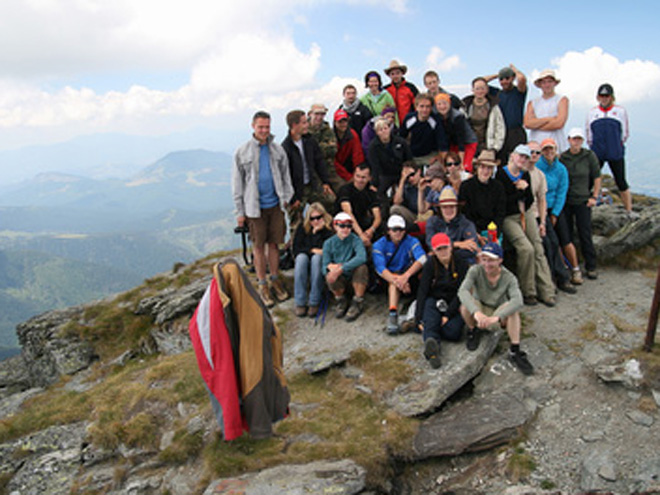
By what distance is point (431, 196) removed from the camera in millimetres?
11258

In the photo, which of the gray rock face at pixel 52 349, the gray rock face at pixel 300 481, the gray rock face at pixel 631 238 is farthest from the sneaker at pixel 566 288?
the gray rock face at pixel 52 349

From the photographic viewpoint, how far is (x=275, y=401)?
6.52 metres

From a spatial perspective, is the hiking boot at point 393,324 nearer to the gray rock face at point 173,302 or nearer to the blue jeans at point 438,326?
the blue jeans at point 438,326

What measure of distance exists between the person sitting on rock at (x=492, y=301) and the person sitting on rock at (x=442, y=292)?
43 cm

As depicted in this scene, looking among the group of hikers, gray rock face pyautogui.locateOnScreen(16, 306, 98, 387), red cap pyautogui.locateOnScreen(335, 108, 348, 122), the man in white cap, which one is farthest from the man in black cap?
gray rock face pyautogui.locateOnScreen(16, 306, 98, 387)

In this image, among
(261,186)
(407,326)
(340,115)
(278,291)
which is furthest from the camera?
(340,115)

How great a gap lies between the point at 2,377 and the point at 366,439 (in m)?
18.0

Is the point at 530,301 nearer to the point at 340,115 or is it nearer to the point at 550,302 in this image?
the point at 550,302

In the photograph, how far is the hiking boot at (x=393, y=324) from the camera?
9906mm

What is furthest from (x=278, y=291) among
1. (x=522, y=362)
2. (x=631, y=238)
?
(x=631, y=238)

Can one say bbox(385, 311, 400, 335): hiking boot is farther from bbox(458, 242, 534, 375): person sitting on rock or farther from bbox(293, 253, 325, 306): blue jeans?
bbox(293, 253, 325, 306): blue jeans

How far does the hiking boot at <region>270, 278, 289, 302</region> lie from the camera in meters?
12.6

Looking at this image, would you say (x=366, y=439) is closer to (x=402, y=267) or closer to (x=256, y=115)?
(x=402, y=267)

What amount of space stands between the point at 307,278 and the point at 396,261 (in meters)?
2.60
